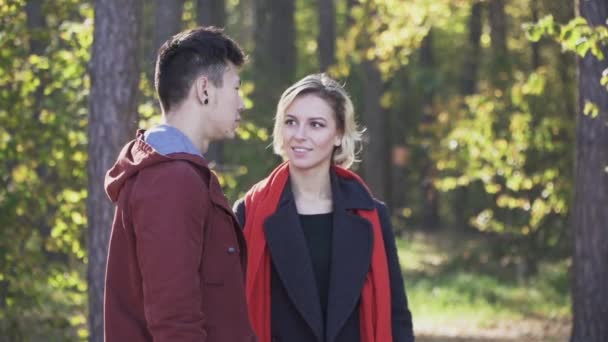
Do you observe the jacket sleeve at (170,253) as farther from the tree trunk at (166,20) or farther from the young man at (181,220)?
the tree trunk at (166,20)

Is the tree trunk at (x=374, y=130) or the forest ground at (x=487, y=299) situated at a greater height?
the tree trunk at (x=374, y=130)

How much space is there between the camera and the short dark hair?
3.72m

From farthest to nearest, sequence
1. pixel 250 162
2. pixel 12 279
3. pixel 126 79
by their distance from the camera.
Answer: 1. pixel 250 162
2. pixel 12 279
3. pixel 126 79

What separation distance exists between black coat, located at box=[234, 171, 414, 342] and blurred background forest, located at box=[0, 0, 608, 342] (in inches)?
46.4

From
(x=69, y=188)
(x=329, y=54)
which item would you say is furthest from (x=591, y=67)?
(x=329, y=54)

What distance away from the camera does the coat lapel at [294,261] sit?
4797mm

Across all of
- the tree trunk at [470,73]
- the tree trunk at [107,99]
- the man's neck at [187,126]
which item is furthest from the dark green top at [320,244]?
the tree trunk at [470,73]

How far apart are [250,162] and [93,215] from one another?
42.7 ft

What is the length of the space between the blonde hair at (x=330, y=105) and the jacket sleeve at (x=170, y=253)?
1.59 meters

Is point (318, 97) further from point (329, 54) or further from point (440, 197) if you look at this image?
point (440, 197)

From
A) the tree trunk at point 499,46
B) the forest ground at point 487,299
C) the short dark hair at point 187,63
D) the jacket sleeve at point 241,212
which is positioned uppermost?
the tree trunk at point 499,46

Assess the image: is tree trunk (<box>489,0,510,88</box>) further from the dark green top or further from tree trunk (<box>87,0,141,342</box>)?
the dark green top

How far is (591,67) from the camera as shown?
958cm

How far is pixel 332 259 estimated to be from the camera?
490cm
